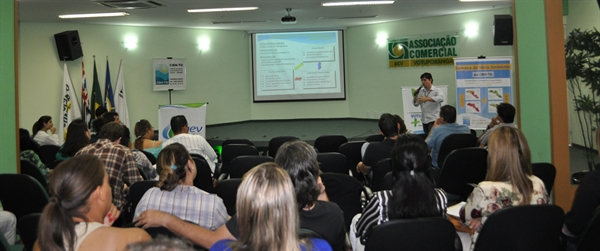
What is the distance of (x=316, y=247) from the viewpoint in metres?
2.19

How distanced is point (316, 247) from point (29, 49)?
10321 mm

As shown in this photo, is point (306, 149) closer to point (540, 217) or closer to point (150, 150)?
point (540, 217)

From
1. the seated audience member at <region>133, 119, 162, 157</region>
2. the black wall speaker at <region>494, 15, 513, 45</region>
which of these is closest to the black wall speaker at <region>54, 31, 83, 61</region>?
the seated audience member at <region>133, 119, 162, 157</region>

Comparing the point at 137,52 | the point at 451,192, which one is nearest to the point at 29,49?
the point at 137,52

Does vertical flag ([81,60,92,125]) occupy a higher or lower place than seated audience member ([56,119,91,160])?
higher

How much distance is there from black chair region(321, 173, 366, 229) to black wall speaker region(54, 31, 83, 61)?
8.27 m

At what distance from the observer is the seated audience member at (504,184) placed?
3.18m

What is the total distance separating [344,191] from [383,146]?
1327 mm

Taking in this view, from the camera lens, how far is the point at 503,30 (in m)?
9.63

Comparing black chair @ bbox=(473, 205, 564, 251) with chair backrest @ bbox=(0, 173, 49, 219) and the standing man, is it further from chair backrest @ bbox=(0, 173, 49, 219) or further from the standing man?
the standing man

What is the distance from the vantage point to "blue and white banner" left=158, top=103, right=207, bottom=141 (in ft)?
35.3

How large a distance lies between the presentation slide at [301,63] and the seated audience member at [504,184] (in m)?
11.1

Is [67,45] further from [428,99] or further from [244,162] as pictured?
[244,162]

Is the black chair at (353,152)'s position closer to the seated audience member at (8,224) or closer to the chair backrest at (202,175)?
the chair backrest at (202,175)
